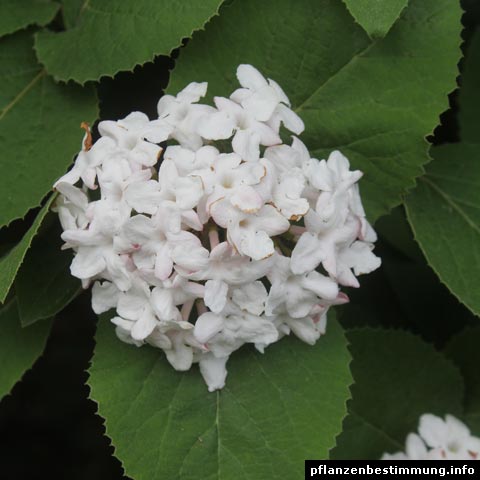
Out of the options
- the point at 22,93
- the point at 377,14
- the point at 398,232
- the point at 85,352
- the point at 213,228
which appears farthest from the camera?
the point at 85,352

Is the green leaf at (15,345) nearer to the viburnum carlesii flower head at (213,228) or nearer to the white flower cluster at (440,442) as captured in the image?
the viburnum carlesii flower head at (213,228)

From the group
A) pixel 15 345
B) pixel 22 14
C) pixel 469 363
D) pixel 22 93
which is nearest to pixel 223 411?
pixel 15 345

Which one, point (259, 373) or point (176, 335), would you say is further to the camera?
point (259, 373)

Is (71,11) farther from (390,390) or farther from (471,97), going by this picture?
(390,390)

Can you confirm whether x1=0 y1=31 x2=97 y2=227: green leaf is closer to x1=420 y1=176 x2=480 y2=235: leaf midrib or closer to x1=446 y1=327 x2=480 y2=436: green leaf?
x1=420 y1=176 x2=480 y2=235: leaf midrib

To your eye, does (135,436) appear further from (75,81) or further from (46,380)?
(46,380)

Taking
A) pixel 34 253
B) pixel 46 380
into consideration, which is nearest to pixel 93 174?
pixel 34 253
